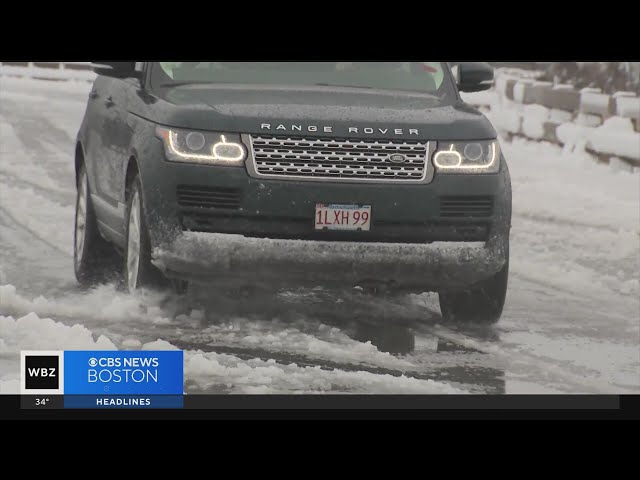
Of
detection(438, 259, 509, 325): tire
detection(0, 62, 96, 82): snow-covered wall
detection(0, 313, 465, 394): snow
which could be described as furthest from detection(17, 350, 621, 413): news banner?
detection(0, 62, 96, 82): snow-covered wall

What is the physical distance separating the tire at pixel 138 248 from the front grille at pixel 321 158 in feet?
2.49

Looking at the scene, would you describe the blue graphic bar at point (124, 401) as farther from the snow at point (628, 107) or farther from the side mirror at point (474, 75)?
the snow at point (628, 107)

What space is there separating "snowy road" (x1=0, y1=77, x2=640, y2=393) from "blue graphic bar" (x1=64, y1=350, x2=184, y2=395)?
57 centimetres

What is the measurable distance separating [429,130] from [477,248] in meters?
0.68

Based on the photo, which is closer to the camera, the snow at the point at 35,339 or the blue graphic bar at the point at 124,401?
the blue graphic bar at the point at 124,401

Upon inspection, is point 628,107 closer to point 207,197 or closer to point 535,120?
point 535,120

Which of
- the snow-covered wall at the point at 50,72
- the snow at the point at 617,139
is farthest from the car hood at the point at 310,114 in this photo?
the snow-covered wall at the point at 50,72

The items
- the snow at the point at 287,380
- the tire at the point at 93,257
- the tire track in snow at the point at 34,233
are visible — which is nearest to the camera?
the snow at the point at 287,380

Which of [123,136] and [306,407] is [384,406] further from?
[123,136]

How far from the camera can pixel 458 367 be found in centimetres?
745

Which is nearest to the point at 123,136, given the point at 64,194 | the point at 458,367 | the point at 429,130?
the point at 429,130

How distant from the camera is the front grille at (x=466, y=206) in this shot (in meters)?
7.76

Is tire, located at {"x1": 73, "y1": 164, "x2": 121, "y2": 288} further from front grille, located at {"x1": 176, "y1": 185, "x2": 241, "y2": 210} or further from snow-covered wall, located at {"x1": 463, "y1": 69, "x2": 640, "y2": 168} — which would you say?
snow-covered wall, located at {"x1": 463, "y1": 69, "x2": 640, "y2": 168}

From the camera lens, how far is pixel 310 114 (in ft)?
25.1
